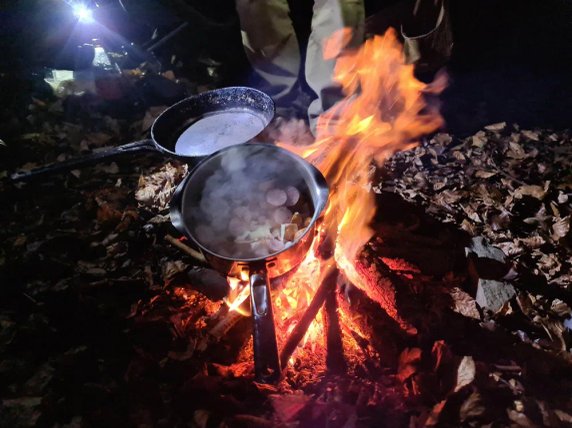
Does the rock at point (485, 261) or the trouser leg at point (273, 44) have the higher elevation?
the trouser leg at point (273, 44)

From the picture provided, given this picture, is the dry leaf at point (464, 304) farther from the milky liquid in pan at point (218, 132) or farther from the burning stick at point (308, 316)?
the milky liquid in pan at point (218, 132)

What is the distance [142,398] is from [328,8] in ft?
15.3

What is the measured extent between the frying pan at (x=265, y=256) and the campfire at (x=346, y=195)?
0.64ft

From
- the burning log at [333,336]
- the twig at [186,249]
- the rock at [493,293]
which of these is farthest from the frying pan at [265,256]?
the rock at [493,293]

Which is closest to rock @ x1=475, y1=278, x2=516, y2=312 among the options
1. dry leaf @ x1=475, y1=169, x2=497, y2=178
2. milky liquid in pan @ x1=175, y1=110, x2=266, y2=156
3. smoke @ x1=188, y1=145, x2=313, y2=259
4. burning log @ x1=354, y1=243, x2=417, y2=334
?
burning log @ x1=354, y1=243, x2=417, y2=334

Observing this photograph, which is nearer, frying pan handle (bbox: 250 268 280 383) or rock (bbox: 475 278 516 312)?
frying pan handle (bbox: 250 268 280 383)

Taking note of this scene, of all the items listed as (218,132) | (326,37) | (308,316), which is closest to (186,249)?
(308,316)

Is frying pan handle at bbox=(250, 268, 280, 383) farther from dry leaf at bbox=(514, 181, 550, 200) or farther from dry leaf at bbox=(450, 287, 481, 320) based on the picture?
dry leaf at bbox=(514, 181, 550, 200)

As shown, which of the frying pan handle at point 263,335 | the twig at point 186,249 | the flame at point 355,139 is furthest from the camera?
the twig at point 186,249

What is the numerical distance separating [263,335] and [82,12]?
26.0ft

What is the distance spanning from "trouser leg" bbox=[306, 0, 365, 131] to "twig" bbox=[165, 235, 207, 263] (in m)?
2.81

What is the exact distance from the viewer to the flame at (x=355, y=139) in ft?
9.93

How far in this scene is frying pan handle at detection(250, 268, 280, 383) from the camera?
2.07 m

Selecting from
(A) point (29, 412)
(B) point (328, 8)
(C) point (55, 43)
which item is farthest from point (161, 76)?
(A) point (29, 412)
